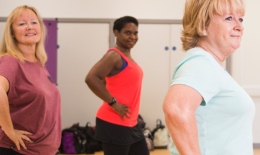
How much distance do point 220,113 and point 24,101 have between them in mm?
1099

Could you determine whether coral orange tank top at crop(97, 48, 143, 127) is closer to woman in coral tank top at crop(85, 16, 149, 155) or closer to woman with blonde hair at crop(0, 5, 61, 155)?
woman in coral tank top at crop(85, 16, 149, 155)

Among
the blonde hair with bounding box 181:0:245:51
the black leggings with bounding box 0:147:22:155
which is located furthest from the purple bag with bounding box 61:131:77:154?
the blonde hair with bounding box 181:0:245:51

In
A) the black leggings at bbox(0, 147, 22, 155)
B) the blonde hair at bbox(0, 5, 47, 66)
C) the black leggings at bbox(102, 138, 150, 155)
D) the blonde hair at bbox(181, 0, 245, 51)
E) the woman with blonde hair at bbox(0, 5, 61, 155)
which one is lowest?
the black leggings at bbox(102, 138, 150, 155)

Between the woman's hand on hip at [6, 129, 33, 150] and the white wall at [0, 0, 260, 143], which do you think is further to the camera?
the white wall at [0, 0, 260, 143]

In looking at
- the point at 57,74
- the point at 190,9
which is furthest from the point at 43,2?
the point at 190,9

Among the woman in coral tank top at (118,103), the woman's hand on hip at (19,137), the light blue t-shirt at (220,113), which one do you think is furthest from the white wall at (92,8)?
the light blue t-shirt at (220,113)

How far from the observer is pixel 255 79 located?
4938 millimetres

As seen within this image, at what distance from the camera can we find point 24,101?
6.26 feet

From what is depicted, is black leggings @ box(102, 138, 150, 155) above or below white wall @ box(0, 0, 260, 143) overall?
below

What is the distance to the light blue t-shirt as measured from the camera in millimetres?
1140

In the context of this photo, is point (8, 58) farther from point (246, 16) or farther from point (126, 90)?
point (246, 16)

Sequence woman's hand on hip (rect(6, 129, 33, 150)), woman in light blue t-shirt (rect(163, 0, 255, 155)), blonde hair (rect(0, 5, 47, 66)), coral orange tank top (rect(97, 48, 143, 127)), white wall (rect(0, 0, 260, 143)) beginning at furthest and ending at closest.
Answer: white wall (rect(0, 0, 260, 143))
coral orange tank top (rect(97, 48, 143, 127))
blonde hair (rect(0, 5, 47, 66))
woman's hand on hip (rect(6, 129, 33, 150))
woman in light blue t-shirt (rect(163, 0, 255, 155))

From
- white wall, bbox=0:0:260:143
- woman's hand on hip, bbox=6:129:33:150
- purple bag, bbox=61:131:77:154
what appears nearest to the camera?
woman's hand on hip, bbox=6:129:33:150

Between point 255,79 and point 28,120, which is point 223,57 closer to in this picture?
point 28,120
